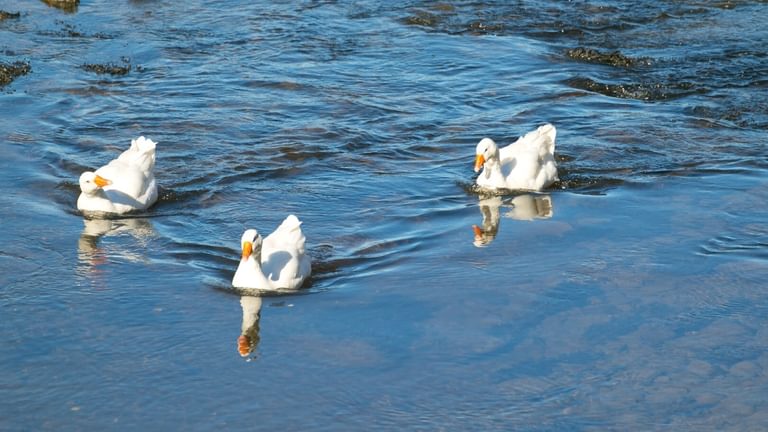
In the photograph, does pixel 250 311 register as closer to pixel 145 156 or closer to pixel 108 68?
pixel 145 156

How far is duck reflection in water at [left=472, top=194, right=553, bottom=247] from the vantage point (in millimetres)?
11133

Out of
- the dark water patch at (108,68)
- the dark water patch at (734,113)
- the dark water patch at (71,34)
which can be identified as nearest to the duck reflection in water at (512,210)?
the dark water patch at (734,113)

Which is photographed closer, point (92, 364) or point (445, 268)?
point (92, 364)

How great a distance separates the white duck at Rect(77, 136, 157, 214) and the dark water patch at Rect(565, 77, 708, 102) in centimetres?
673

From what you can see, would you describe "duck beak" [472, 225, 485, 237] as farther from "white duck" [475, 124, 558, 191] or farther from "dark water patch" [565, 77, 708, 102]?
"dark water patch" [565, 77, 708, 102]

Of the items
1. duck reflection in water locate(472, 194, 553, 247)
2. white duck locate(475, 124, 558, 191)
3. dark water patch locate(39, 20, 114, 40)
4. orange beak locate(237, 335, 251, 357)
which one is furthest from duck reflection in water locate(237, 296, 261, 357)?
dark water patch locate(39, 20, 114, 40)

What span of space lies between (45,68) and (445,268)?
8.54m

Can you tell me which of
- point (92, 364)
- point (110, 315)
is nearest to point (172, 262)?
point (110, 315)

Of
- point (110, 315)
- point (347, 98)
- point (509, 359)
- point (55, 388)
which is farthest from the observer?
point (347, 98)

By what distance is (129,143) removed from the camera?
1349cm

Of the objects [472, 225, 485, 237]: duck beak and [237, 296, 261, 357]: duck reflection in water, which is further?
[472, 225, 485, 237]: duck beak

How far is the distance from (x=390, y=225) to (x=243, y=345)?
2972 mm

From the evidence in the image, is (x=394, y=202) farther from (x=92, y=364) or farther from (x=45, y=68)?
(x=45, y=68)

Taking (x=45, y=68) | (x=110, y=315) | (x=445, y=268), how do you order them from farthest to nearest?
(x=45, y=68) → (x=445, y=268) → (x=110, y=315)
